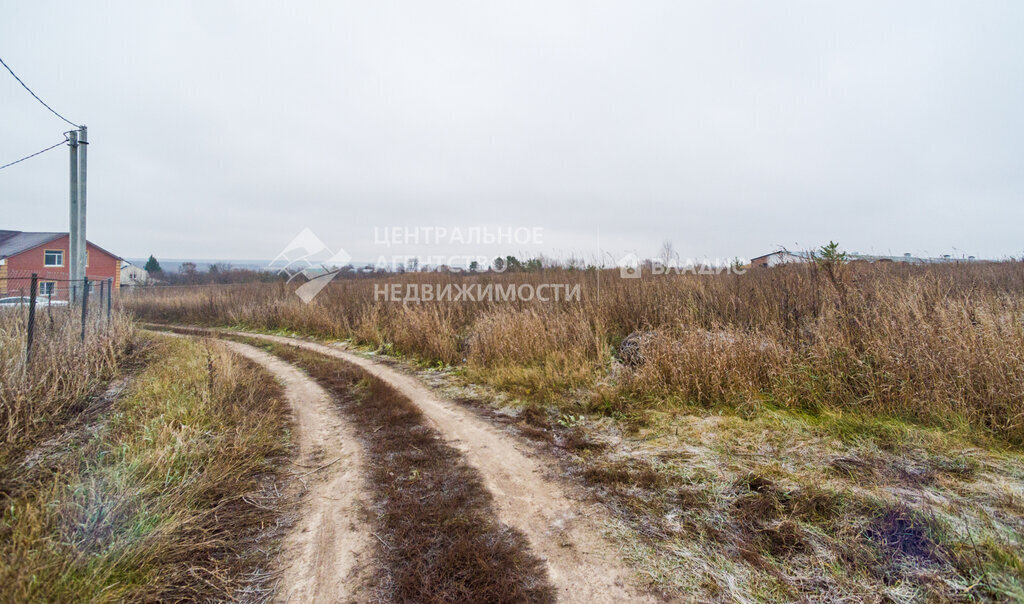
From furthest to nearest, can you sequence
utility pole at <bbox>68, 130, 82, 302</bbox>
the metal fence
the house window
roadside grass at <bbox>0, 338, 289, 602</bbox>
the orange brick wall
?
the house window, the orange brick wall, utility pole at <bbox>68, 130, 82, 302</bbox>, the metal fence, roadside grass at <bbox>0, 338, 289, 602</bbox>

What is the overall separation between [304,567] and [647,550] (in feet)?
7.09

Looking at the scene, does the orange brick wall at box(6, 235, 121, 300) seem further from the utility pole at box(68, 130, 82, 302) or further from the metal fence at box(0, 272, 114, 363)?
the metal fence at box(0, 272, 114, 363)

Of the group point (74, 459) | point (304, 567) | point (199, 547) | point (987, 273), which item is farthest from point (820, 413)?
point (987, 273)

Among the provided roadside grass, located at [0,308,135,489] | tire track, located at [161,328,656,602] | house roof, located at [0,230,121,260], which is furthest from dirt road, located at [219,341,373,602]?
Result: house roof, located at [0,230,121,260]

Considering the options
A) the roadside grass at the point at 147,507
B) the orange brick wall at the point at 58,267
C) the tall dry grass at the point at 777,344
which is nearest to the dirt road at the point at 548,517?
the roadside grass at the point at 147,507

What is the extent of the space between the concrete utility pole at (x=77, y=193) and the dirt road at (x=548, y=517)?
968 centimetres

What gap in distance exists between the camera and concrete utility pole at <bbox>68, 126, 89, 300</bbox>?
27.3ft

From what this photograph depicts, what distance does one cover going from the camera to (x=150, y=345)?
9.59 metres

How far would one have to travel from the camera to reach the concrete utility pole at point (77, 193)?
834cm

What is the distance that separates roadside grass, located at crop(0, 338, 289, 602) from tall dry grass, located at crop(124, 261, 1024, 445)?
3860 millimetres

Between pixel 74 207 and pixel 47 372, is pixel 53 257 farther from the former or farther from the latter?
pixel 47 372

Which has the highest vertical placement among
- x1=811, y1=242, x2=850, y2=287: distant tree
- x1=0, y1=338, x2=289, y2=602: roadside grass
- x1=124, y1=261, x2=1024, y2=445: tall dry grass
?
x1=811, y1=242, x2=850, y2=287: distant tree

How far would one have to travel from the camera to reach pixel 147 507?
2.67 m

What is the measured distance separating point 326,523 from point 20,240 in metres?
46.9
